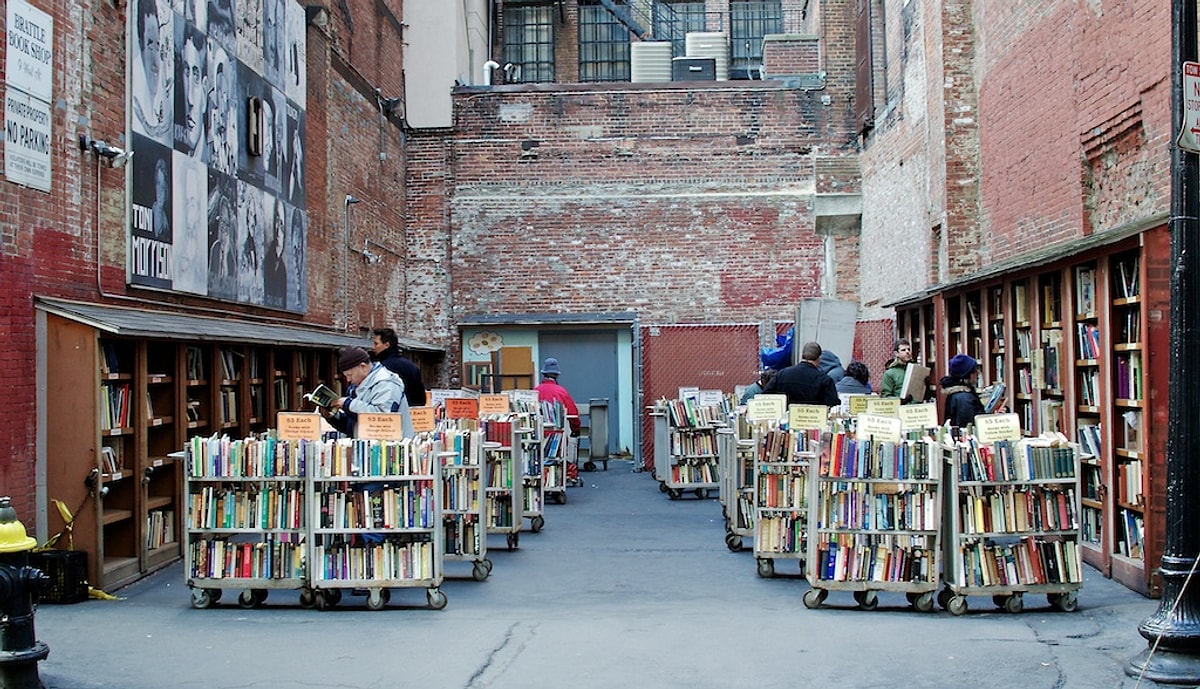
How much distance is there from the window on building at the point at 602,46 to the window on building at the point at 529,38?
3.03 feet

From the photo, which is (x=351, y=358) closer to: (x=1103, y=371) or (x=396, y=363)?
(x=396, y=363)

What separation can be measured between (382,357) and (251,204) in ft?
13.2

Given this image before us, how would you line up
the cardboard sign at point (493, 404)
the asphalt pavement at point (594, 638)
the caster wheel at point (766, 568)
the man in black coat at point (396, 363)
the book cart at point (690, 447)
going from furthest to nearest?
the book cart at point (690, 447)
the cardboard sign at point (493, 404)
the man in black coat at point (396, 363)
the caster wheel at point (766, 568)
the asphalt pavement at point (594, 638)

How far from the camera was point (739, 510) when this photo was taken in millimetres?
12156

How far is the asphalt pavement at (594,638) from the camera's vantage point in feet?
23.0

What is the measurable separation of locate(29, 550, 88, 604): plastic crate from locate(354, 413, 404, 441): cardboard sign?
8.12 ft

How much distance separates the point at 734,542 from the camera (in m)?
A: 12.1

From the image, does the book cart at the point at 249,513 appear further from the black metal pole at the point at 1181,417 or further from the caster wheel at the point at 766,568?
the black metal pole at the point at 1181,417

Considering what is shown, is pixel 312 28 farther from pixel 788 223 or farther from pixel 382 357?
pixel 788 223

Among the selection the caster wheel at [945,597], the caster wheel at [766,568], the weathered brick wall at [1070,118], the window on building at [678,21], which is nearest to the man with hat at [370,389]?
the caster wheel at [766,568]

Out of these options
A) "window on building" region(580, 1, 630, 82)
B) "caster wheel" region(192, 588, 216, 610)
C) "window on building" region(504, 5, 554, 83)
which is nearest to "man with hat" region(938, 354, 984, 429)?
"caster wheel" region(192, 588, 216, 610)

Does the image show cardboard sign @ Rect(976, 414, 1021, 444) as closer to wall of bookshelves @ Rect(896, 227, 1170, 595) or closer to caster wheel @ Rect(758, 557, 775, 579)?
wall of bookshelves @ Rect(896, 227, 1170, 595)

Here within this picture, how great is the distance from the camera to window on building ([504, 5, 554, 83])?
110 ft

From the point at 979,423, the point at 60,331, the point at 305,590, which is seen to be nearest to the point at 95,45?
the point at 60,331
